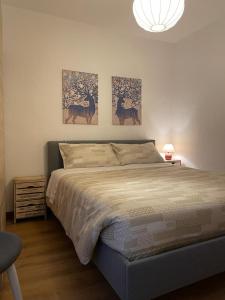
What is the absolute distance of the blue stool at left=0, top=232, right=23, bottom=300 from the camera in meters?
1.01

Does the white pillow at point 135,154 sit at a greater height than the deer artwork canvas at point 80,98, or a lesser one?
lesser

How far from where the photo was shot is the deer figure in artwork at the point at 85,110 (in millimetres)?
3234

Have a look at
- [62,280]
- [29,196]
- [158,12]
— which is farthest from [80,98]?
[62,280]

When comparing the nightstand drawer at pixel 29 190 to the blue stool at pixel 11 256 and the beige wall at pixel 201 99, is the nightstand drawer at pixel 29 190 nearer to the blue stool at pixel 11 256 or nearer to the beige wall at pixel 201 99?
the blue stool at pixel 11 256

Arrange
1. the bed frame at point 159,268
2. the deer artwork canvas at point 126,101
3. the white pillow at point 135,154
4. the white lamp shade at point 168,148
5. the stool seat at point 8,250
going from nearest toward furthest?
the stool seat at point 8,250
the bed frame at point 159,268
the white pillow at point 135,154
the deer artwork canvas at point 126,101
the white lamp shade at point 168,148

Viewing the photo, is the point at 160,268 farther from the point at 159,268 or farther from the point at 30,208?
the point at 30,208

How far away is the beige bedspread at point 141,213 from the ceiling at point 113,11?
210 cm

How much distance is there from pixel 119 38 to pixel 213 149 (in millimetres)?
2157

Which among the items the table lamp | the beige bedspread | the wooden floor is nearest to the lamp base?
the table lamp

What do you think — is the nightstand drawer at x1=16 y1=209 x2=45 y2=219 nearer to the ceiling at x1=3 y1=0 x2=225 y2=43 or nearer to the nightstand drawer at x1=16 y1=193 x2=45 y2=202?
the nightstand drawer at x1=16 y1=193 x2=45 y2=202

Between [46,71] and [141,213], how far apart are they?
2.45 meters

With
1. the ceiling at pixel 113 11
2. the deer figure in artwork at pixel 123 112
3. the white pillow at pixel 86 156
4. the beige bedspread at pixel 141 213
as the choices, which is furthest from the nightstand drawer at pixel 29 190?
the ceiling at pixel 113 11

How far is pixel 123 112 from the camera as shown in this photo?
3617 millimetres

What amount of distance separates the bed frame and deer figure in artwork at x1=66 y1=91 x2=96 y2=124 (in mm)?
2113
